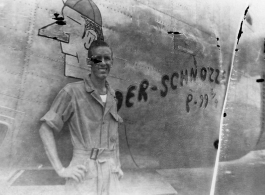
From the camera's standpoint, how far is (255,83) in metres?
4.36

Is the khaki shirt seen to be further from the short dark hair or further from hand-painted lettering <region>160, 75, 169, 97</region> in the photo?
hand-painted lettering <region>160, 75, 169, 97</region>

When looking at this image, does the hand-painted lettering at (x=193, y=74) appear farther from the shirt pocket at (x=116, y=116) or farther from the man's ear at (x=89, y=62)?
the man's ear at (x=89, y=62)

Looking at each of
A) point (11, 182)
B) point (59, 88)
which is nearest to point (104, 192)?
point (11, 182)

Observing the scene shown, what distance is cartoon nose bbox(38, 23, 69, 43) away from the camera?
2.86 m

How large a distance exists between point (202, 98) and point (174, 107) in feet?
1.36

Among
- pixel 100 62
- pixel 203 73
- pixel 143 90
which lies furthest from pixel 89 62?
pixel 203 73

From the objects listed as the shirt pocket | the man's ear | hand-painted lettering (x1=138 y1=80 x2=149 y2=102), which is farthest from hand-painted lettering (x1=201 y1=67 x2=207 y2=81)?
the man's ear

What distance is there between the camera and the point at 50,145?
289 cm

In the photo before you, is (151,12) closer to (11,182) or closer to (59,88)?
(59,88)

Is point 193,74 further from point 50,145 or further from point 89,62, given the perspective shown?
point 50,145

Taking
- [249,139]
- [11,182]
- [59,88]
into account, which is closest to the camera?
[11,182]

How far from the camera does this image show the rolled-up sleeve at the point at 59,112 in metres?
2.88

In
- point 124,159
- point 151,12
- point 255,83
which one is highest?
point 151,12

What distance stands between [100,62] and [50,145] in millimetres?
833
